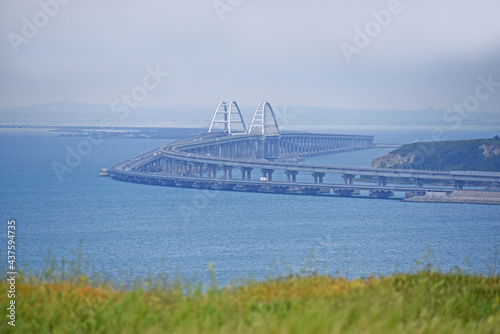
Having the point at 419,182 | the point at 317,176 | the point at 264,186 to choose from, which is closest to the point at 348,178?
the point at 317,176

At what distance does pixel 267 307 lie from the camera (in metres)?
7.75

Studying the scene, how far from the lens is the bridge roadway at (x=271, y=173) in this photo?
6538 cm

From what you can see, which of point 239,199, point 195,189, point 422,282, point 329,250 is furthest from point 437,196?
point 422,282

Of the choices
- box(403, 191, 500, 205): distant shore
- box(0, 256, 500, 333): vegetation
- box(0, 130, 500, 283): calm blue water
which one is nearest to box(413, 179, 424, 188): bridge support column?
box(403, 191, 500, 205): distant shore

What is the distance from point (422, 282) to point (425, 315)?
4.61ft

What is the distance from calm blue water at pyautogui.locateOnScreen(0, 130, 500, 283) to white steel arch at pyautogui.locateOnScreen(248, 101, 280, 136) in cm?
4732

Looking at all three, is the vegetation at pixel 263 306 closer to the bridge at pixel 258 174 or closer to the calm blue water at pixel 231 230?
the calm blue water at pixel 231 230

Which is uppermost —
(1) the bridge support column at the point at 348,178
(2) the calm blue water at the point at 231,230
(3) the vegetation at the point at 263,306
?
(3) the vegetation at the point at 263,306

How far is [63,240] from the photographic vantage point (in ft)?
137

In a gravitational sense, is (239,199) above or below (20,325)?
below

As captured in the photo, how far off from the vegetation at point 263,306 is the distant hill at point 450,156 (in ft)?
249

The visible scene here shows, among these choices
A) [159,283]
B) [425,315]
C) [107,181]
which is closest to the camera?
[425,315]

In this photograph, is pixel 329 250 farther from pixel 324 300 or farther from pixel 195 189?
pixel 195 189

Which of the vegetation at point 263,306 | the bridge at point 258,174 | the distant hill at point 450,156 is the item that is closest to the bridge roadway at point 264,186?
the bridge at point 258,174
